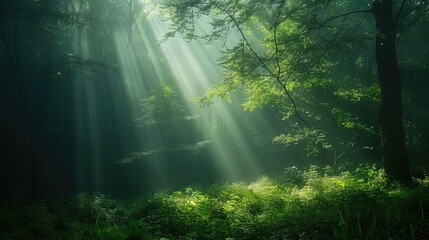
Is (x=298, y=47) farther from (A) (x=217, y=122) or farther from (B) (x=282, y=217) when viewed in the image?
(A) (x=217, y=122)

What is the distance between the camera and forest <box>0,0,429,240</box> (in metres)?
7.84

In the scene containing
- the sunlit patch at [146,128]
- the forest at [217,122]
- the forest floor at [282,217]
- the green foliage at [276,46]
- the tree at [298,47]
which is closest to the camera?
the forest floor at [282,217]

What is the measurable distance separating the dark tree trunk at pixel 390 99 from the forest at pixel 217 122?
0.04 metres

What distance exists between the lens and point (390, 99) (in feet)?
31.6

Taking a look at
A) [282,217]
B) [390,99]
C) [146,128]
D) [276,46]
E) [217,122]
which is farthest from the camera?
[217,122]

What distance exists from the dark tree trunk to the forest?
0.14 feet

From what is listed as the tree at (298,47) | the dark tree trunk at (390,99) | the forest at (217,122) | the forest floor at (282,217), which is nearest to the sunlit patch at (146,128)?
the forest at (217,122)

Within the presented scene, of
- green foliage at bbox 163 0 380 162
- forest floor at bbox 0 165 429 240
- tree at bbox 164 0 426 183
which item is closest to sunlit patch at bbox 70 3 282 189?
green foliage at bbox 163 0 380 162

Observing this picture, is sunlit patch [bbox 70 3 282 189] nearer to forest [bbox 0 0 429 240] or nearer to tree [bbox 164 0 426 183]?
forest [bbox 0 0 429 240]

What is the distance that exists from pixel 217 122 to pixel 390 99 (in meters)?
22.6

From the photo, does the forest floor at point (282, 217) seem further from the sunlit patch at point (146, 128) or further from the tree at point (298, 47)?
the sunlit patch at point (146, 128)

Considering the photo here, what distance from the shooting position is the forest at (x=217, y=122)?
309 inches

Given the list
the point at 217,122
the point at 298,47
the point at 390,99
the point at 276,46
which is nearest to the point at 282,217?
the point at 276,46

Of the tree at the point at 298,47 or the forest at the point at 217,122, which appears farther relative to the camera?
the tree at the point at 298,47
